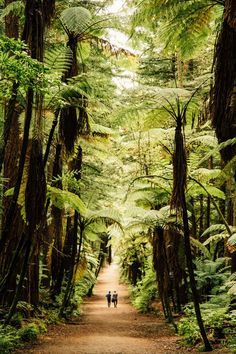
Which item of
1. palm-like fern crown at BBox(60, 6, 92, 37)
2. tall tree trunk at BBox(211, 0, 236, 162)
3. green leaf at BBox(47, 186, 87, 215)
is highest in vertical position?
palm-like fern crown at BBox(60, 6, 92, 37)

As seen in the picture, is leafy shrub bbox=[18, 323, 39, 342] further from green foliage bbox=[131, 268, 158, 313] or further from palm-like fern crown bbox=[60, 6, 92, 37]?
green foliage bbox=[131, 268, 158, 313]

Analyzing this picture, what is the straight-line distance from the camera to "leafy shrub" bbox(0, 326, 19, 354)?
18.9 feet

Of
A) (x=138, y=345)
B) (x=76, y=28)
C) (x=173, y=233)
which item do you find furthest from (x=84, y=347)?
(x=76, y=28)

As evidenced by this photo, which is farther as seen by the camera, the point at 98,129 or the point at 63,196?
the point at 98,129

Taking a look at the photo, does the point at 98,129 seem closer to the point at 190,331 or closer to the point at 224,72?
the point at 190,331

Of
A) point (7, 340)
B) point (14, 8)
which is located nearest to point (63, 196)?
point (7, 340)

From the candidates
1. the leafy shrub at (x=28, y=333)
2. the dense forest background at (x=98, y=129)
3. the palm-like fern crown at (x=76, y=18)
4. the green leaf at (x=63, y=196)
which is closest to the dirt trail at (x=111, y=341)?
the leafy shrub at (x=28, y=333)

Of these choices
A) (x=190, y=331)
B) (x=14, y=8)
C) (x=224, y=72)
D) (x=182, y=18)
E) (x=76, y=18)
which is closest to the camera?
(x=224, y=72)

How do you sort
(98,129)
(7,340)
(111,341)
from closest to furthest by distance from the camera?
(7,340) → (111,341) → (98,129)

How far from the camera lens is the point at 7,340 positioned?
5895mm

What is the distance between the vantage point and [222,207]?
15477mm

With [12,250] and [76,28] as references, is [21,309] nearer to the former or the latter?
[12,250]

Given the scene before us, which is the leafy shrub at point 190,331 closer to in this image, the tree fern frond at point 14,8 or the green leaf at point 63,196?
the green leaf at point 63,196

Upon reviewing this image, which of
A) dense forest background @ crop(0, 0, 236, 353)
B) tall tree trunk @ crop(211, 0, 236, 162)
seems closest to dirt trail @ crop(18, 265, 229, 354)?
dense forest background @ crop(0, 0, 236, 353)
